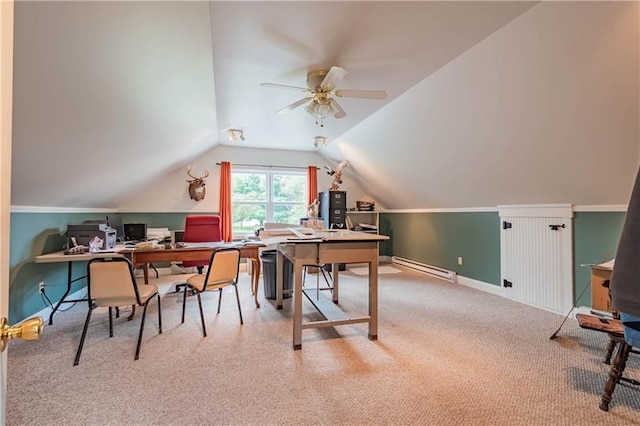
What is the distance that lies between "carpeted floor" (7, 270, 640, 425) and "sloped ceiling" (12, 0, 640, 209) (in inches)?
58.8

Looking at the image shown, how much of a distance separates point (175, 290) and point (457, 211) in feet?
14.4

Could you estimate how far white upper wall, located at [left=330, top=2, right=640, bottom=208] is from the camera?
6.14 feet

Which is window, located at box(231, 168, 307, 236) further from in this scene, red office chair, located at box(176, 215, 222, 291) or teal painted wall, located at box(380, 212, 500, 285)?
teal painted wall, located at box(380, 212, 500, 285)

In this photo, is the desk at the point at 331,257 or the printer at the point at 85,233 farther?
the printer at the point at 85,233

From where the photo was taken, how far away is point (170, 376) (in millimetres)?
1972

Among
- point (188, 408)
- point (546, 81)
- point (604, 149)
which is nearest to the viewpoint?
point (188, 408)

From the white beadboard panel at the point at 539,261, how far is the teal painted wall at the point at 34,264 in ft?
17.0

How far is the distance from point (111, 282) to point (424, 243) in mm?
4679

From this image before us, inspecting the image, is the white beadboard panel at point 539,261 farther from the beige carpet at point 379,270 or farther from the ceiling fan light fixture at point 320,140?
the ceiling fan light fixture at point 320,140

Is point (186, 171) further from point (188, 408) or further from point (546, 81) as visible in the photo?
point (546, 81)

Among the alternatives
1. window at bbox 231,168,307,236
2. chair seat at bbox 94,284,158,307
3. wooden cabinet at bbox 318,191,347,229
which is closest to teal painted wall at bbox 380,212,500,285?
wooden cabinet at bbox 318,191,347,229

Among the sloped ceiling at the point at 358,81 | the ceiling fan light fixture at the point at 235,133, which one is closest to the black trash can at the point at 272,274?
the sloped ceiling at the point at 358,81

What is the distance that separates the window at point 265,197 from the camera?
5805 millimetres

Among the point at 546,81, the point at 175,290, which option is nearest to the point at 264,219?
the point at 175,290
